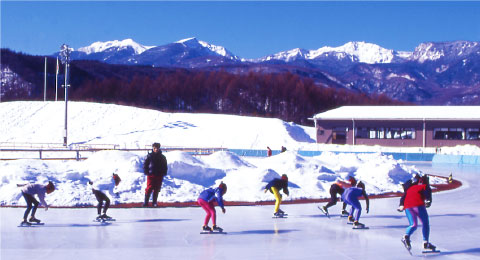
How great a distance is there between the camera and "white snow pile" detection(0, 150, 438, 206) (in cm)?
1602

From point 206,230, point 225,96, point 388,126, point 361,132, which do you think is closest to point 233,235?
point 206,230

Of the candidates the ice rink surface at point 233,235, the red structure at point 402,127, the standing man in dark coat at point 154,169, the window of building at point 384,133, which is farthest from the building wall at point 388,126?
the standing man in dark coat at point 154,169

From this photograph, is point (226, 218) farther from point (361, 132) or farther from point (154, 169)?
point (361, 132)

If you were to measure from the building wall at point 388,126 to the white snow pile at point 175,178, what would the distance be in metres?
25.9

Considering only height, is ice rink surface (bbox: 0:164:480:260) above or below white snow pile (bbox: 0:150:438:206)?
below

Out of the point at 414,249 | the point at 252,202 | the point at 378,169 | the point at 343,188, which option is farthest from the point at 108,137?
the point at 414,249

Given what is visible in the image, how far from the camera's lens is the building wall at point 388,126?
46312mm

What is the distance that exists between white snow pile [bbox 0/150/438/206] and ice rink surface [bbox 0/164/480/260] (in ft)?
5.37

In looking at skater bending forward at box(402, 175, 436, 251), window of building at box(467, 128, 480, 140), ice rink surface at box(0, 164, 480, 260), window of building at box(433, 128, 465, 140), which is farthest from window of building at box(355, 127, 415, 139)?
skater bending forward at box(402, 175, 436, 251)

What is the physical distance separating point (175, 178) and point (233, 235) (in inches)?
304

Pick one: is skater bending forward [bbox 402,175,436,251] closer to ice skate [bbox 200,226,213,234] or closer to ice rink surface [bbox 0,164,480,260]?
ice rink surface [bbox 0,164,480,260]

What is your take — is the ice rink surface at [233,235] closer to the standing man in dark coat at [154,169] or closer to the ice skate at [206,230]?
the ice skate at [206,230]

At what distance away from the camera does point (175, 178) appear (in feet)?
59.9

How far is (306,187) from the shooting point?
18.7m
